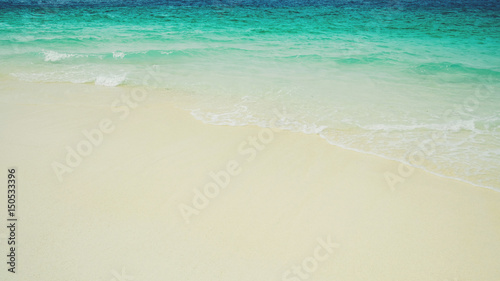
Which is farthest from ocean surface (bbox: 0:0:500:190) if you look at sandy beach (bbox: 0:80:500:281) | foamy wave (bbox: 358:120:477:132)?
sandy beach (bbox: 0:80:500:281)

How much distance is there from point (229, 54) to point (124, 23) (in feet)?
40.4

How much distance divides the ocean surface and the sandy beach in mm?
883

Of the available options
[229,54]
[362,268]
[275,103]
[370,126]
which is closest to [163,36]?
[229,54]

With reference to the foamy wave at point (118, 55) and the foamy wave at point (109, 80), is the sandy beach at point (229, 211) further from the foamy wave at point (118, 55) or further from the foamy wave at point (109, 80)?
the foamy wave at point (118, 55)

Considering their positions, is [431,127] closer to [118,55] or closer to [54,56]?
[118,55]

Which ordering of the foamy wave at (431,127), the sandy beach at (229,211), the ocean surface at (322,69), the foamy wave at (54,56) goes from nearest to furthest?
the sandy beach at (229,211)
the ocean surface at (322,69)
the foamy wave at (431,127)
the foamy wave at (54,56)

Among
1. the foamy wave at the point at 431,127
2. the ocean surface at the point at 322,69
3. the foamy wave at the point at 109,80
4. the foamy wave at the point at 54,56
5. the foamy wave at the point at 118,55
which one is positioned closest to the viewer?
the ocean surface at the point at 322,69

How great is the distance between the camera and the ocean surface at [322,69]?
574cm

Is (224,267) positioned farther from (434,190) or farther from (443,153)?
(443,153)

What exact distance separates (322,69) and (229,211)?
25.1ft

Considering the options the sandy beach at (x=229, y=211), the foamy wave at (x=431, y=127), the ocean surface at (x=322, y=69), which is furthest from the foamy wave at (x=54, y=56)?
the foamy wave at (x=431, y=127)

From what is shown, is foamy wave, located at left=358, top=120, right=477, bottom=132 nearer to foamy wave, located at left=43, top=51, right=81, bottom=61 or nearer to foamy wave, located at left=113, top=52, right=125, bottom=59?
foamy wave, located at left=113, top=52, right=125, bottom=59

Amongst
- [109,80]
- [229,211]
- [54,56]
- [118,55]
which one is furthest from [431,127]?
[54,56]

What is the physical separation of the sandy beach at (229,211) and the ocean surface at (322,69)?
883mm
